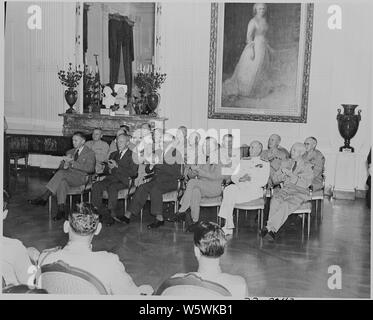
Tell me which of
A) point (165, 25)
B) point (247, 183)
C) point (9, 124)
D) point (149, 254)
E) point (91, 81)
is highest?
point (165, 25)

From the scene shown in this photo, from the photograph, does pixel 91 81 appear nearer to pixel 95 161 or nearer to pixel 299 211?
pixel 95 161

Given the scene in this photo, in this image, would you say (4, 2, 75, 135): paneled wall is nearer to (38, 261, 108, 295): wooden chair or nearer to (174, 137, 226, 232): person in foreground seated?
(174, 137, 226, 232): person in foreground seated

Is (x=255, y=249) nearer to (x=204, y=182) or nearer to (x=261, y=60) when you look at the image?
(x=204, y=182)

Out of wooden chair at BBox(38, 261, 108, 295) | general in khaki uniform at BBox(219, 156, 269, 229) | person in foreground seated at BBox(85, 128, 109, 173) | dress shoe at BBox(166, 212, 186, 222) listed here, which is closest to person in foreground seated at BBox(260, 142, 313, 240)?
general in khaki uniform at BBox(219, 156, 269, 229)

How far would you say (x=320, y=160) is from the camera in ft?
24.8

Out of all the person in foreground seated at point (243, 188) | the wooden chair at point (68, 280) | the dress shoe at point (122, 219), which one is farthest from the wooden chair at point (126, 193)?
the wooden chair at point (68, 280)

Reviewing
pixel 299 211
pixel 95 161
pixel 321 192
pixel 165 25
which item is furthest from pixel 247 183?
pixel 165 25

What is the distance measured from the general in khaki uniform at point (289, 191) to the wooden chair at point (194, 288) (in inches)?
105

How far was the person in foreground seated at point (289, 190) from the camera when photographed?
645 cm

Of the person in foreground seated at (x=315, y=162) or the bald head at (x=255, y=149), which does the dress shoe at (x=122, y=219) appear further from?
the person in foreground seated at (x=315, y=162)

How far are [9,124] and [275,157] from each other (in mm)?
3695

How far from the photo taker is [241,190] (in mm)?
6539
